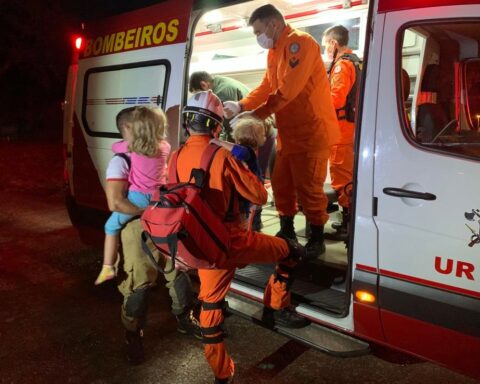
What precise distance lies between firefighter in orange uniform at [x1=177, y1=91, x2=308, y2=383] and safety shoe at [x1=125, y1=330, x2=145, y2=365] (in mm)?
689

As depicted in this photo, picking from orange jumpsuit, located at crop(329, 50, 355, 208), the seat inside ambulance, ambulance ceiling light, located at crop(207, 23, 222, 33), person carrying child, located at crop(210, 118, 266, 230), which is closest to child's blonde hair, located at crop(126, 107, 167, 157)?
person carrying child, located at crop(210, 118, 266, 230)

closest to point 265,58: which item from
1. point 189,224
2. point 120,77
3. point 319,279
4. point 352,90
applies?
point 352,90

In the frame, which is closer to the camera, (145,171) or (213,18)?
(145,171)

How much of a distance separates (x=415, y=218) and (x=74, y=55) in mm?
3576

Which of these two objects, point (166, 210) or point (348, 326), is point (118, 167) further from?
point (348, 326)

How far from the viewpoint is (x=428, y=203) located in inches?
82.8

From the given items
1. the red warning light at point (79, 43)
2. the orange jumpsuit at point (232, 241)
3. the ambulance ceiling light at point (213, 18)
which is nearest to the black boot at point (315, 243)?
the orange jumpsuit at point (232, 241)

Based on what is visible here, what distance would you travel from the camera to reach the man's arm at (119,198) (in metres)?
2.71

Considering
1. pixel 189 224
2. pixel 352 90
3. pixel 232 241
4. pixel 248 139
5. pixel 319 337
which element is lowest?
pixel 319 337

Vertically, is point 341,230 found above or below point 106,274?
above

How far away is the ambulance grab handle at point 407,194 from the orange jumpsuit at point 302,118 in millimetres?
1018

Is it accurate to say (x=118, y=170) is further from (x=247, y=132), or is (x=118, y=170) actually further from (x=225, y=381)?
(x=225, y=381)

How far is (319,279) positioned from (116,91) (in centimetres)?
231

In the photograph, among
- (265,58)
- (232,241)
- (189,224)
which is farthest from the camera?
(265,58)
